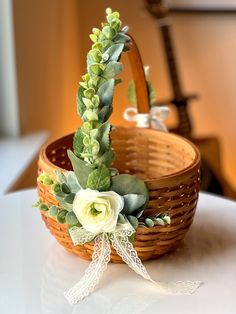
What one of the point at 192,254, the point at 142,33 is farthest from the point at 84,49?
the point at 192,254

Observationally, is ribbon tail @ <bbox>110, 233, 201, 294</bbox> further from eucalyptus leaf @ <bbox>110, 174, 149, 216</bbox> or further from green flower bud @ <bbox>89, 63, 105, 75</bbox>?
green flower bud @ <bbox>89, 63, 105, 75</bbox>

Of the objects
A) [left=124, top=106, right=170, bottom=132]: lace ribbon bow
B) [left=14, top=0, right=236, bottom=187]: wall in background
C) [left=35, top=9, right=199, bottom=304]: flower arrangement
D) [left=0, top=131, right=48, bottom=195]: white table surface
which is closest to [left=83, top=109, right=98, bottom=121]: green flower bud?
[left=35, top=9, right=199, bottom=304]: flower arrangement

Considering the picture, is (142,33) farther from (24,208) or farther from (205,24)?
(24,208)

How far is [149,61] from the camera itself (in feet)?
6.23

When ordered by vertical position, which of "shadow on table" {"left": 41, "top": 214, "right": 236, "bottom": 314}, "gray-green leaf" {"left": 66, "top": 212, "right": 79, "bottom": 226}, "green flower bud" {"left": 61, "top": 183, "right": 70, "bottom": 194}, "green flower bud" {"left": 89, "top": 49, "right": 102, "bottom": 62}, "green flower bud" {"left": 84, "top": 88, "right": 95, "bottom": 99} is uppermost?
"green flower bud" {"left": 89, "top": 49, "right": 102, "bottom": 62}

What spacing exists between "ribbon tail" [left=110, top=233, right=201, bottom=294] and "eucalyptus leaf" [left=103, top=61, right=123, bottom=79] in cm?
16

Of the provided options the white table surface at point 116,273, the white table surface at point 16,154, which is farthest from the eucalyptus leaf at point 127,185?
the white table surface at point 16,154

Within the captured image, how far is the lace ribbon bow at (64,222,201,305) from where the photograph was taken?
65 cm

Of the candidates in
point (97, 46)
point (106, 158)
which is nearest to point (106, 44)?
point (97, 46)

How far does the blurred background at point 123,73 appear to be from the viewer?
51.1 inches

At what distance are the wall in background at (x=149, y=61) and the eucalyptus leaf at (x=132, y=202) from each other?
32.5 inches

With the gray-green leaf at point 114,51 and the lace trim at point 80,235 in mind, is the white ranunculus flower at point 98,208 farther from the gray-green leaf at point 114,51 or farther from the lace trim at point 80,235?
the gray-green leaf at point 114,51

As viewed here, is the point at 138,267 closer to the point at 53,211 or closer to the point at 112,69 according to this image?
the point at 53,211

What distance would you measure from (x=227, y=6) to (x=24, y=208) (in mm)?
1173
